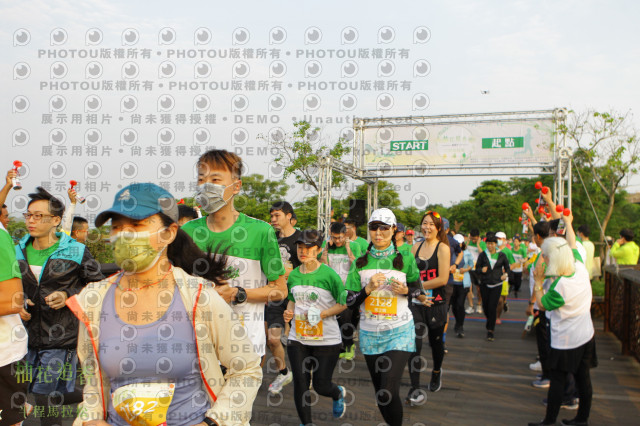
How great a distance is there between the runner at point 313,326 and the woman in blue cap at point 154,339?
8.44ft

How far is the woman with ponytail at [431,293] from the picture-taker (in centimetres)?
563

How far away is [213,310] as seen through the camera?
1933 mm

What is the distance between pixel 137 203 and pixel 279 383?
4.53 metres

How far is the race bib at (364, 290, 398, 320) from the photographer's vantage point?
4.28 meters

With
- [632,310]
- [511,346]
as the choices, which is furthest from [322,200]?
[632,310]

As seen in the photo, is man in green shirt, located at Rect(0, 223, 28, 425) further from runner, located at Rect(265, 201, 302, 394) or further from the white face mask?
runner, located at Rect(265, 201, 302, 394)

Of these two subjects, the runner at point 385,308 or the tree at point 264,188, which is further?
the tree at point 264,188

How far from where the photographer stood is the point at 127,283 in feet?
6.46

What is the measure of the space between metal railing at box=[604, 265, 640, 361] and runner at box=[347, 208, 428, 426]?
5084mm

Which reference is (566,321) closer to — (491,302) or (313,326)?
(313,326)

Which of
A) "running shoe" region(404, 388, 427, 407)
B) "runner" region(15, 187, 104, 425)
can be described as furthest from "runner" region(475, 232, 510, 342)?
"runner" region(15, 187, 104, 425)

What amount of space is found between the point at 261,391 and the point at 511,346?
197 inches

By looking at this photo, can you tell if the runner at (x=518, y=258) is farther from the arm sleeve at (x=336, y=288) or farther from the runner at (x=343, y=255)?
the arm sleeve at (x=336, y=288)

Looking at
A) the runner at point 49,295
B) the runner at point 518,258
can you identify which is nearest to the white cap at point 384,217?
the runner at point 49,295
